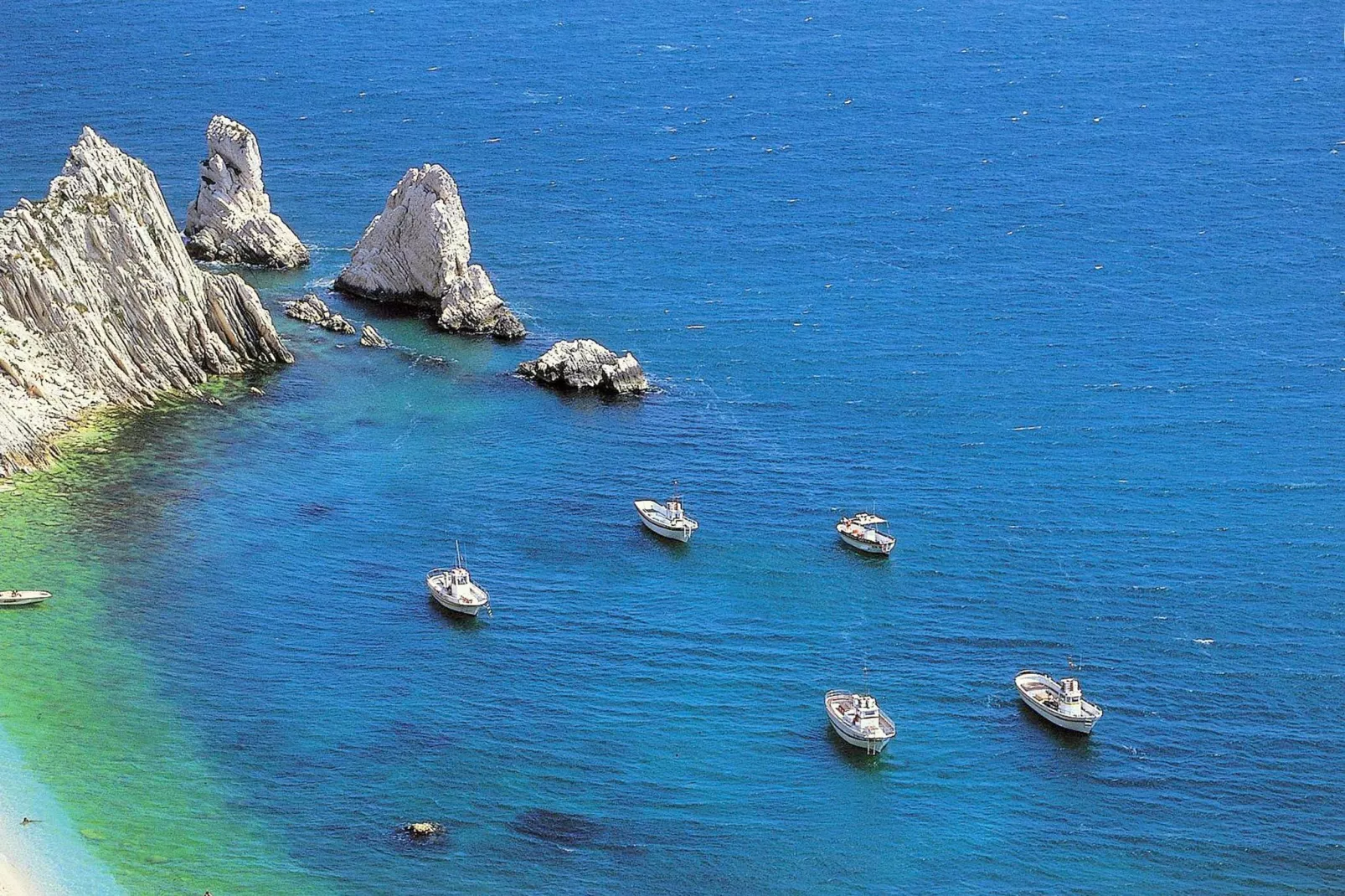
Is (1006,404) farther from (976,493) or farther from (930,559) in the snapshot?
(930,559)

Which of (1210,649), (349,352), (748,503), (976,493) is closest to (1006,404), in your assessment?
(976,493)

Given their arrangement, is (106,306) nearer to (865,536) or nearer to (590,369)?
(590,369)

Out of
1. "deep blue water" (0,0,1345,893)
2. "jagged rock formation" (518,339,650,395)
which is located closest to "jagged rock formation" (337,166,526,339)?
"deep blue water" (0,0,1345,893)

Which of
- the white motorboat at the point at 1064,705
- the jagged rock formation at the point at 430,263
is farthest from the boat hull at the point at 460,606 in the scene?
the jagged rock formation at the point at 430,263

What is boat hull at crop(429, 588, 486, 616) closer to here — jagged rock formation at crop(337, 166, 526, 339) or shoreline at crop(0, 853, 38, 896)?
shoreline at crop(0, 853, 38, 896)

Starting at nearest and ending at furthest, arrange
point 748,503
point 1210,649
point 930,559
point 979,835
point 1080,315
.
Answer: point 979,835 < point 1210,649 < point 930,559 < point 748,503 < point 1080,315

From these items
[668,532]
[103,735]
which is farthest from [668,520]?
[103,735]

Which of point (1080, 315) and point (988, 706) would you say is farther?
point (1080, 315)
